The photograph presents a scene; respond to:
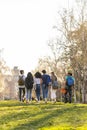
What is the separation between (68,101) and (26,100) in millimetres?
3252

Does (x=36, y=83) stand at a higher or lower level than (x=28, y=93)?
higher

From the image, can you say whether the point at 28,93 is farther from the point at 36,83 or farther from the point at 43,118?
the point at 43,118

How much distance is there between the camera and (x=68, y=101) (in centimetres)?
3500

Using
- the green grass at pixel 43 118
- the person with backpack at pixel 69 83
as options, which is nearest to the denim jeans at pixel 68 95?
the person with backpack at pixel 69 83

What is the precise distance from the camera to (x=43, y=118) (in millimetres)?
24328

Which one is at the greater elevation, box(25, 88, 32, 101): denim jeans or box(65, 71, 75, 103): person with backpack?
box(65, 71, 75, 103): person with backpack

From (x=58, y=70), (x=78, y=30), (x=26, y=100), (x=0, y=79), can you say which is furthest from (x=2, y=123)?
(x=0, y=79)

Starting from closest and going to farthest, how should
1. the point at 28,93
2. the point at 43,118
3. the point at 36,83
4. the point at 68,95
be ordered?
the point at 43,118 < the point at 36,83 < the point at 28,93 < the point at 68,95

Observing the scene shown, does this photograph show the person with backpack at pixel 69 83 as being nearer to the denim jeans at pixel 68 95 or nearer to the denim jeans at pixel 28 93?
the denim jeans at pixel 68 95

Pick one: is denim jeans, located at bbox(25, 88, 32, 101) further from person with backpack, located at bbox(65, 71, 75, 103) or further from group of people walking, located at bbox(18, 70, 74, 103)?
person with backpack, located at bbox(65, 71, 75, 103)

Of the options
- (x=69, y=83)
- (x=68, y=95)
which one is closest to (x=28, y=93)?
(x=68, y=95)

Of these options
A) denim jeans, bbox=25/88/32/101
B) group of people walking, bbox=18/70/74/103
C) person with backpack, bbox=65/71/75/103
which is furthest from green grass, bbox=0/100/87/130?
denim jeans, bbox=25/88/32/101

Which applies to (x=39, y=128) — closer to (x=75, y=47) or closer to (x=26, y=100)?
(x=26, y=100)

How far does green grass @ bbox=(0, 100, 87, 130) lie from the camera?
2241cm
